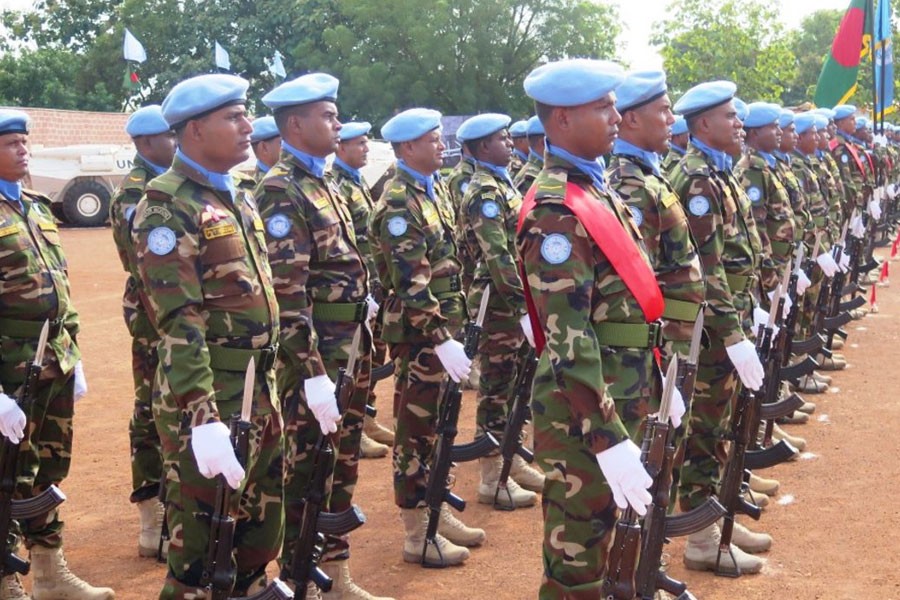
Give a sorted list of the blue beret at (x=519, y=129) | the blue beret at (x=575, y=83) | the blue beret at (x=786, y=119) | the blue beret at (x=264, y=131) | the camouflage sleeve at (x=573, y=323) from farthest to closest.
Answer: the blue beret at (x=519, y=129) < the blue beret at (x=786, y=119) < the blue beret at (x=264, y=131) < the blue beret at (x=575, y=83) < the camouflage sleeve at (x=573, y=323)

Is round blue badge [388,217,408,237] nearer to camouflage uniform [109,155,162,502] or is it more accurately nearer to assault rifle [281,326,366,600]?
assault rifle [281,326,366,600]

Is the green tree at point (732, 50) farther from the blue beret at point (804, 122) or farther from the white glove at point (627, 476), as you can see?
the white glove at point (627, 476)

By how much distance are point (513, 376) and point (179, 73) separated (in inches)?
1530

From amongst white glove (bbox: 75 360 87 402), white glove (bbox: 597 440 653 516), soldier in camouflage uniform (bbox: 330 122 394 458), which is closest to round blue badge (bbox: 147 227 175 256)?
white glove (bbox: 597 440 653 516)

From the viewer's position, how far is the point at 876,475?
7566 mm

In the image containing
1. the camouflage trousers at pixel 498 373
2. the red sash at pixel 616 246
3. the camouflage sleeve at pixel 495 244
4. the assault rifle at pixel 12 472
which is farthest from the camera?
the camouflage trousers at pixel 498 373

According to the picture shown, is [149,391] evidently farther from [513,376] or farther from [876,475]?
[876,475]

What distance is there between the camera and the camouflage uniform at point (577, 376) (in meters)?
3.72

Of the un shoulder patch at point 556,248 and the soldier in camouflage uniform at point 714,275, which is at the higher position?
the un shoulder patch at point 556,248

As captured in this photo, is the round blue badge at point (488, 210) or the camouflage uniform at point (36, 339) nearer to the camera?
the camouflage uniform at point (36, 339)

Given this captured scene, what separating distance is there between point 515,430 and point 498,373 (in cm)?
51

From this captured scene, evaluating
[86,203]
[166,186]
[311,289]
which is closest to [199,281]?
[166,186]

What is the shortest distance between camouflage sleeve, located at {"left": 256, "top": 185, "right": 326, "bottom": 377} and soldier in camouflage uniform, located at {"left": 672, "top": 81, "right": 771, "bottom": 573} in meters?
1.91

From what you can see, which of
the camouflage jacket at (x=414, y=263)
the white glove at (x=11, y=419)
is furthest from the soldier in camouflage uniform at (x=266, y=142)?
the white glove at (x=11, y=419)
